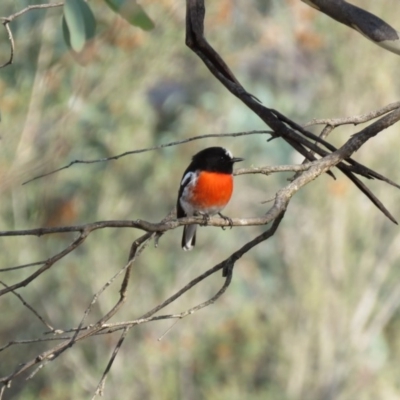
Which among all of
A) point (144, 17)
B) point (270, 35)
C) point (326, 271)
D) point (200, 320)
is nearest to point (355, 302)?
point (326, 271)

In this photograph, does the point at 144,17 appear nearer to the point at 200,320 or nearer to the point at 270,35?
the point at 200,320

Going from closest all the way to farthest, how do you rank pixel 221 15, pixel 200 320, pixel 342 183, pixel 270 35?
pixel 221 15 → pixel 342 183 → pixel 200 320 → pixel 270 35

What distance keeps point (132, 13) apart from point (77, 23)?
6.5 inches

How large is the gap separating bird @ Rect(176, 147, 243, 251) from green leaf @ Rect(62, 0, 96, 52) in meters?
1.64

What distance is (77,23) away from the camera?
2322 mm

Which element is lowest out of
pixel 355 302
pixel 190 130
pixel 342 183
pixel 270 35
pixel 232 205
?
pixel 355 302

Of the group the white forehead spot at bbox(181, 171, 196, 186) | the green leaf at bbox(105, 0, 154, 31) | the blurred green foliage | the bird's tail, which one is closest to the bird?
the white forehead spot at bbox(181, 171, 196, 186)

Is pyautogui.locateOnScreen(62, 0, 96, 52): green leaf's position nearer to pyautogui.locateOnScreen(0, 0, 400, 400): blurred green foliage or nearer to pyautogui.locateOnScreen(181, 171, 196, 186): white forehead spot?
pyautogui.locateOnScreen(181, 171, 196, 186): white forehead spot

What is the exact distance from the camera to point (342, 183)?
741cm

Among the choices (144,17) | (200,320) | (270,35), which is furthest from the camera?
(270,35)

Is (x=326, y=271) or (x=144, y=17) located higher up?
(x=326, y=271)

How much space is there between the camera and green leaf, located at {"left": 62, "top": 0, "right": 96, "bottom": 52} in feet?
7.51

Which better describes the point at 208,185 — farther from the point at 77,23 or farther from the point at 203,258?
the point at 203,258

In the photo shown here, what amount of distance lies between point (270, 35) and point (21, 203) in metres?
4.38
